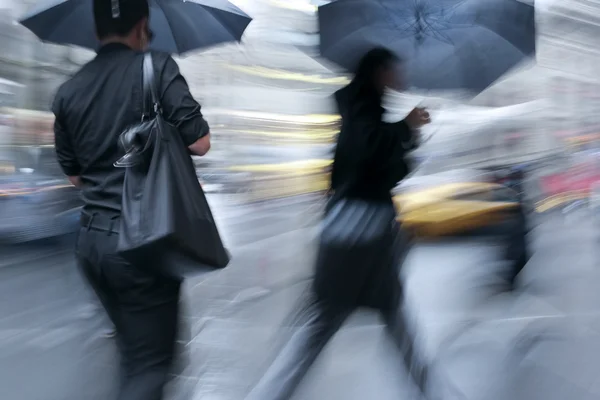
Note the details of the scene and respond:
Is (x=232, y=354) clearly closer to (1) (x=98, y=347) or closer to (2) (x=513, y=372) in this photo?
(1) (x=98, y=347)

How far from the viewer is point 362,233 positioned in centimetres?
285

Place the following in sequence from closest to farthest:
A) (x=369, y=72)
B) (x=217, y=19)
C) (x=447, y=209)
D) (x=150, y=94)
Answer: (x=150, y=94), (x=369, y=72), (x=217, y=19), (x=447, y=209)

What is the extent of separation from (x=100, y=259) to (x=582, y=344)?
346cm

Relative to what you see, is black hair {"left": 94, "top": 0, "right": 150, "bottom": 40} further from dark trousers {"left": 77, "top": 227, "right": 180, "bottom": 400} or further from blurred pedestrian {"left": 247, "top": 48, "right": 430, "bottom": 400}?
blurred pedestrian {"left": 247, "top": 48, "right": 430, "bottom": 400}

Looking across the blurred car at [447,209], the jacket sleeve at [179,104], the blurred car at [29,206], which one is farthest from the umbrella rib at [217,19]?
the blurred car at [29,206]

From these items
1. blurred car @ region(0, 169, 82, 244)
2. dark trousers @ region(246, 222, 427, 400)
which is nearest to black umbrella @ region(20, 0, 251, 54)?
dark trousers @ region(246, 222, 427, 400)

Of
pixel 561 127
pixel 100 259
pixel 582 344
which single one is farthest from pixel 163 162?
pixel 561 127

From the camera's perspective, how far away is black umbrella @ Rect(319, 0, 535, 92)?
3180 millimetres

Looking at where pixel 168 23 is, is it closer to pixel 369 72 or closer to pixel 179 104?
pixel 369 72

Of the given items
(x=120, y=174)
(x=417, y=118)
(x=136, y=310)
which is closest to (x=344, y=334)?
(x=417, y=118)

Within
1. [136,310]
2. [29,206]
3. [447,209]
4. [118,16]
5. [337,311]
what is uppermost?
[118,16]

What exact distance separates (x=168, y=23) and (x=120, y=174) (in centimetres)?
119

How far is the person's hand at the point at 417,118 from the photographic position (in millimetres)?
2969

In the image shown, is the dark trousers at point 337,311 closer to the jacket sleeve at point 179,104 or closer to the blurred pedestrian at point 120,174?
the blurred pedestrian at point 120,174
